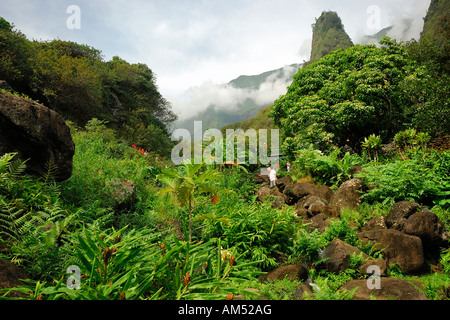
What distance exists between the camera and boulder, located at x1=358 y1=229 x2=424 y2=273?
400 cm

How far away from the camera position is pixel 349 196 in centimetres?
653

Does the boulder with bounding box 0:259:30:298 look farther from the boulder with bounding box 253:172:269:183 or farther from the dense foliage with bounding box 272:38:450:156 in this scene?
the dense foliage with bounding box 272:38:450:156

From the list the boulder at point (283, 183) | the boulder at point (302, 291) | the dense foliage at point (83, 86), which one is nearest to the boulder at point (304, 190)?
the boulder at point (283, 183)

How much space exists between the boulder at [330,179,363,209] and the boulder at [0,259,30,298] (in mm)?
6725

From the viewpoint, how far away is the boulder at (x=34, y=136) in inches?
132

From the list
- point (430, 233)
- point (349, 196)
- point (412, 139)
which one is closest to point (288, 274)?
point (430, 233)

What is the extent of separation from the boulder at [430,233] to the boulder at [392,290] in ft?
4.62

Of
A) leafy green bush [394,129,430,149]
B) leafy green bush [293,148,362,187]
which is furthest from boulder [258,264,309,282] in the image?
leafy green bush [394,129,430,149]

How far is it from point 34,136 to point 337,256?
207 inches

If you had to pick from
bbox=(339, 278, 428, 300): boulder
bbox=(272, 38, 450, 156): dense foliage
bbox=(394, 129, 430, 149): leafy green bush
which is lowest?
bbox=(339, 278, 428, 300): boulder

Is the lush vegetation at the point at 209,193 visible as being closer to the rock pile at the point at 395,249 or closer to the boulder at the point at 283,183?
the rock pile at the point at 395,249

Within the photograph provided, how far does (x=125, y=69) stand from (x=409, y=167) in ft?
78.1

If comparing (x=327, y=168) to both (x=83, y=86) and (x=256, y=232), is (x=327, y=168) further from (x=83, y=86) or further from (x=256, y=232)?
(x=83, y=86)
